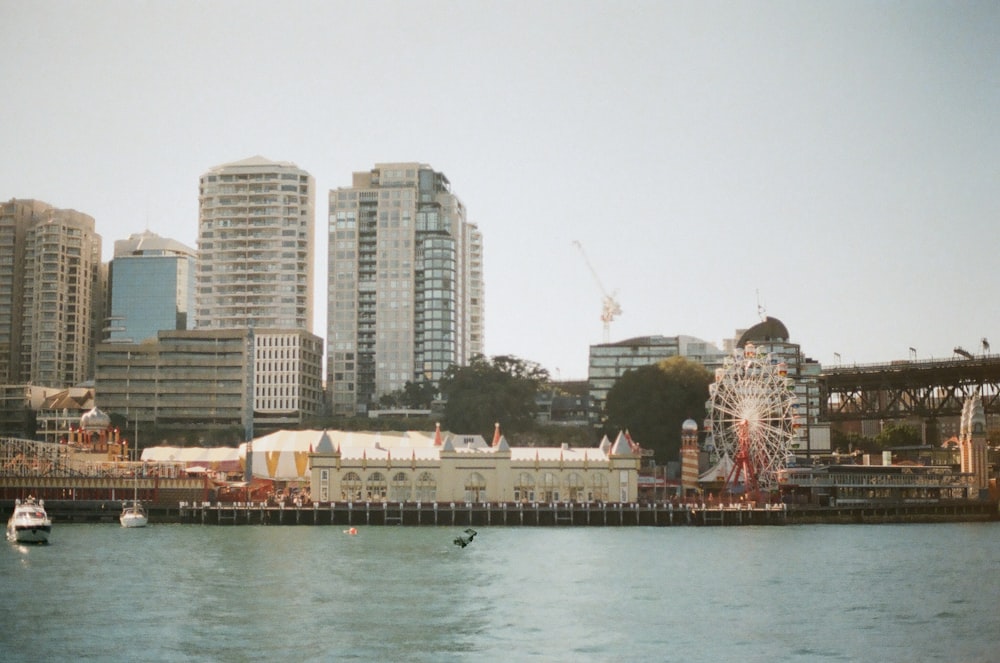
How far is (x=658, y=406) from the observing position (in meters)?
172

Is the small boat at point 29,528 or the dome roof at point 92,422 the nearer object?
the small boat at point 29,528

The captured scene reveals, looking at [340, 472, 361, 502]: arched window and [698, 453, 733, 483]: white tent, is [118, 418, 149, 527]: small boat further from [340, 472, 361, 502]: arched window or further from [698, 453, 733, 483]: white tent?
[698, 453, 733, 483]: white tent

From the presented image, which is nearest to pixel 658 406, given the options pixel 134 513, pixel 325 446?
pixel 325 446

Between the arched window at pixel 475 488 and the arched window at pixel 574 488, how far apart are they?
908 centimetres

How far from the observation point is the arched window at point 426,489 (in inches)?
5630

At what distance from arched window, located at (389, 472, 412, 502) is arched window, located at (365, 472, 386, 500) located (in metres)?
0.86

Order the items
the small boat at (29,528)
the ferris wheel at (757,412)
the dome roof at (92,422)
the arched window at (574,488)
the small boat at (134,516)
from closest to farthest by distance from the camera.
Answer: the small boat at (29,528)
the small boat at (134,516)
the arched window at (574,488)
the ferris wheel at (757,412)
the dome roof at (92,422)

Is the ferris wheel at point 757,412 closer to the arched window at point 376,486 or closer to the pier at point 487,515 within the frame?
the pier at point 487,515

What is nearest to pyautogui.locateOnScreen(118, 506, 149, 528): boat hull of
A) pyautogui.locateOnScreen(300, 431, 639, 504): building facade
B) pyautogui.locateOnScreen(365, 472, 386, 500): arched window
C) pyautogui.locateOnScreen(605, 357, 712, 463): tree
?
pyautogui.locateOnScreen(300, 431, 639, 504): building facade

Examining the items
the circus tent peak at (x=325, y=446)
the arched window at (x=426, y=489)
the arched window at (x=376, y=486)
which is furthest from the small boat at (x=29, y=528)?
the arched window at (x=426, y=489)

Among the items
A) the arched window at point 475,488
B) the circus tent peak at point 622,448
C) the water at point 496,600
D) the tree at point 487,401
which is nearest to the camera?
the water at point 496,600

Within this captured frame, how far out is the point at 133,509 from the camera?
135 metres

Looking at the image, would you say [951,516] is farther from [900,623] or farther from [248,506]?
[900,623]

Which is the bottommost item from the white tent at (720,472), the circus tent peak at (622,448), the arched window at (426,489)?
the arched window at (426,489)
